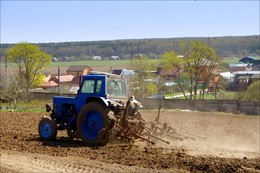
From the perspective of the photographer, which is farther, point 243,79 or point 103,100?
point 243,79

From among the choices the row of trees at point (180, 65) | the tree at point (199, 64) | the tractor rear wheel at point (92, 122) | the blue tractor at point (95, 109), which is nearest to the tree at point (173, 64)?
the row of trees at point (180, 65)

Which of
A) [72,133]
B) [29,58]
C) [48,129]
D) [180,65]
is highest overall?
[29,58]

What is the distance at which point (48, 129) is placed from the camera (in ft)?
51.3

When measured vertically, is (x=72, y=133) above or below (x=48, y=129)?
below

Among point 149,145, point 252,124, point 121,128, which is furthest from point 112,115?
point 252,124

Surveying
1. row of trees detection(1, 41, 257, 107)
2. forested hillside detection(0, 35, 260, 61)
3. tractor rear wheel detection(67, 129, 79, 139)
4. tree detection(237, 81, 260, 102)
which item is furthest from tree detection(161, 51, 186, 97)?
tractor rear wheel detection(67, 129, 79, 139)

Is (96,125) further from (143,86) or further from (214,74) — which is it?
(214,74)

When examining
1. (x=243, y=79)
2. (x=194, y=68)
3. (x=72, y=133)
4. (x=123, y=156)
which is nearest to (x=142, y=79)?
(x=194, y=68)

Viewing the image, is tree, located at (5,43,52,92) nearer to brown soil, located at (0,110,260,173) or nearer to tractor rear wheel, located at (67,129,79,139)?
brown soil, located at (0,110,260,173)

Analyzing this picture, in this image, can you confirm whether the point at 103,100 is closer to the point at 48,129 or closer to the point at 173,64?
the point at 48,129

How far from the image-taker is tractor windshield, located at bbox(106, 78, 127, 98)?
14.4 meters

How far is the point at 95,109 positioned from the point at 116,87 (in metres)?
1.08

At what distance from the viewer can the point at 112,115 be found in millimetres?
13656

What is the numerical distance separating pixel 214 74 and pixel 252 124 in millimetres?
30697
